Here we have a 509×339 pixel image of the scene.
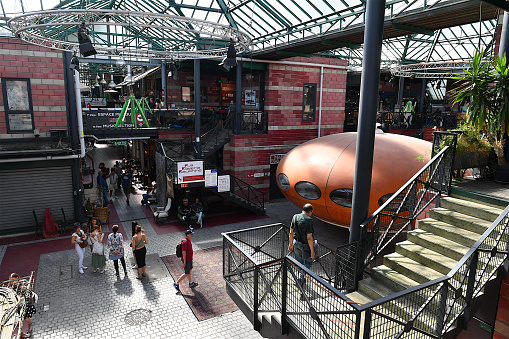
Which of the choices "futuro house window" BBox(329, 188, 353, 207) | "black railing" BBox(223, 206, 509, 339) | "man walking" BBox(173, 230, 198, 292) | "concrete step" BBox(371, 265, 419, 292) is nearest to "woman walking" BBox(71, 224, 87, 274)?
"man walking" BBox(173, 230, 198, 292)

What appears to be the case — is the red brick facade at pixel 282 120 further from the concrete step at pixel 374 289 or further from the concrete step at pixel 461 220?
the concrete step at pixel 374 289

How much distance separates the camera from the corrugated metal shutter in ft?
44.3

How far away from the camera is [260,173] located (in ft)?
62.4

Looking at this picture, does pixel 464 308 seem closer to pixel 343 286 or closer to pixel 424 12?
pixel 343 286

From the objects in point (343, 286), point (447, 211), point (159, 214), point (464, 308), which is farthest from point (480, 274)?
point (159, 214)

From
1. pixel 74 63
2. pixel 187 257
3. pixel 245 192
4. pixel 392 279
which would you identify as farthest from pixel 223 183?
pixel 392 279

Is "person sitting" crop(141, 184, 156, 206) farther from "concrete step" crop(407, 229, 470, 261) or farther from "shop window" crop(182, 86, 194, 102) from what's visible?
"concrete step" crop(407, 229, 470, 261)

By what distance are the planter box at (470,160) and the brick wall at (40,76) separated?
14130 millimetres

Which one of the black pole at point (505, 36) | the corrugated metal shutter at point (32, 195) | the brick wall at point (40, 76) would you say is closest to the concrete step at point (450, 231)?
the black pole at point (505, 36)

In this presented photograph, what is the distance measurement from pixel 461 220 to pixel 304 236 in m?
2.97

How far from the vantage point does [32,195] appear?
547 inches

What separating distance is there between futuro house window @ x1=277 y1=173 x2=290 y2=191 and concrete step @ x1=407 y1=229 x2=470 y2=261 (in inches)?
279

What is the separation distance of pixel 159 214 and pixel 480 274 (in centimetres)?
1272

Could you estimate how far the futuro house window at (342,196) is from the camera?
456 inches
